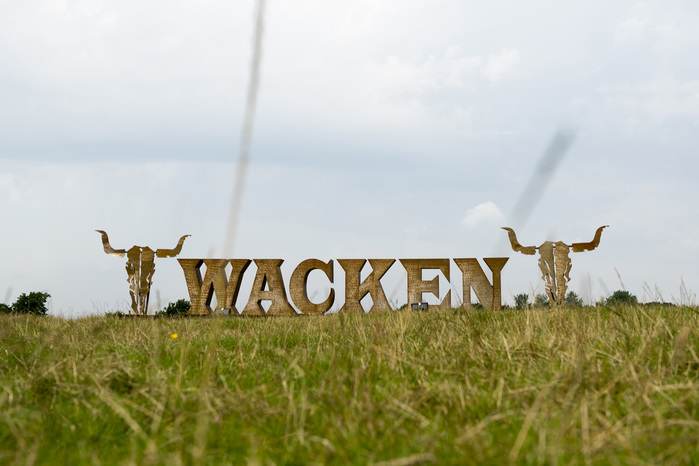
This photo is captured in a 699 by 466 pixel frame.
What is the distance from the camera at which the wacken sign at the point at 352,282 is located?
16500mm

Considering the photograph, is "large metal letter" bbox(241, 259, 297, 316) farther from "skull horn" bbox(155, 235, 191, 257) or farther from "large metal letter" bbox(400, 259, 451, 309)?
"large metal letter" bbox(400, 259, 451, 309)

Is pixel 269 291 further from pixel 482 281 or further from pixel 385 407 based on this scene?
pixel 385 407

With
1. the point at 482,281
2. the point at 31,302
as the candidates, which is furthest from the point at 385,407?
the point at 31,302

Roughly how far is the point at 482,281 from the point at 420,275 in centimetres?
187

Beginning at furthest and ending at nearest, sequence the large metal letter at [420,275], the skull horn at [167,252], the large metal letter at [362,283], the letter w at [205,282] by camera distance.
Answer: the skull horn at [167,252] → the letter w at [205,282] → the large metal letter at [362,283] → the large metal letter at [420,275]

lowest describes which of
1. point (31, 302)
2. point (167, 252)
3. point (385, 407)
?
point (385, 407)

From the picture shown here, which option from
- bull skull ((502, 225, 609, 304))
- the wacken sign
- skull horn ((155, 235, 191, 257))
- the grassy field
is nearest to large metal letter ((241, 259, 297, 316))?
the wacken sign

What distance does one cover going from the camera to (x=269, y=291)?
680 inches

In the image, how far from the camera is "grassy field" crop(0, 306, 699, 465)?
241 cm

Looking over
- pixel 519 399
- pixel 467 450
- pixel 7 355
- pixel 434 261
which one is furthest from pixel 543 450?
pixel 434 261

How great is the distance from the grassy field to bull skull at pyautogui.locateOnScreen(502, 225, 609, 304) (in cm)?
1208

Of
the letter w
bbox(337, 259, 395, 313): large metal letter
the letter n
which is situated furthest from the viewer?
the letter w

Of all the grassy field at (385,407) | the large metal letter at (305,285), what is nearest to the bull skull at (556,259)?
the large metal letter at (305,285)

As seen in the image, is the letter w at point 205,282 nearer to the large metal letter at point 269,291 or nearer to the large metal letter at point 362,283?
the large metal letter at point 269,291
